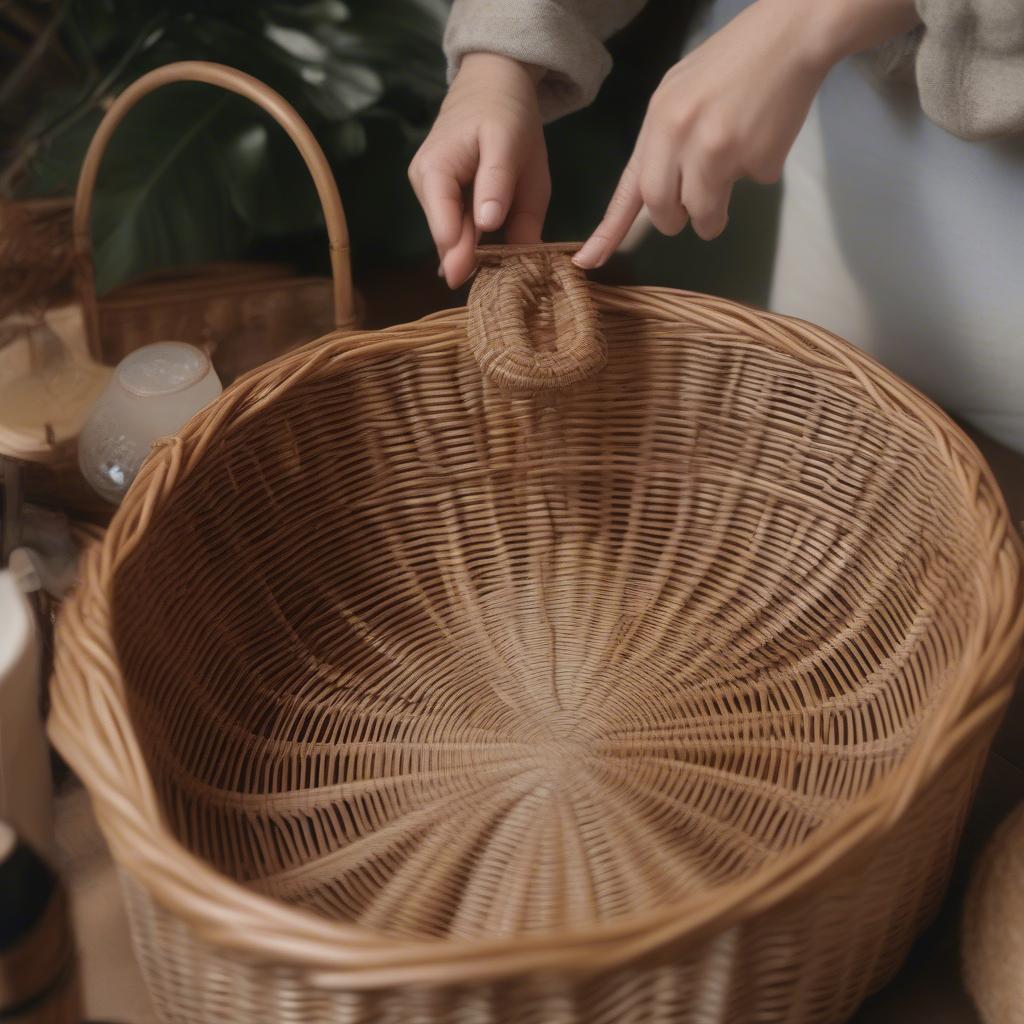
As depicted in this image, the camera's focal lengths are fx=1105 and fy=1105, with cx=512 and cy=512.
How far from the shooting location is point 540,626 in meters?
0.89

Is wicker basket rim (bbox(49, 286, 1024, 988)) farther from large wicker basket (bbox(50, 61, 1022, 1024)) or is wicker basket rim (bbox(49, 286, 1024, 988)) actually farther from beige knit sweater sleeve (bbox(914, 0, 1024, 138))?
beige knit sweater sleeve (bbox(914, 0, 1024, 138))

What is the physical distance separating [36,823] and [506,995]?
31cm

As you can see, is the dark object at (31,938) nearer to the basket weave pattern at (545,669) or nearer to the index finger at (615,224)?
the basket weave pattern at (545,669)

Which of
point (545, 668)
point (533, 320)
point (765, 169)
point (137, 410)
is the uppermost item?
point (765, 169)

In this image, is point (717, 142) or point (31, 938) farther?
point (717, 142)

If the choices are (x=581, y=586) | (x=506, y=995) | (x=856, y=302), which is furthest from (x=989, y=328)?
(x=506, y=995)

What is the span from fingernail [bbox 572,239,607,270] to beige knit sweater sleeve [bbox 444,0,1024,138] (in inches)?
7.2

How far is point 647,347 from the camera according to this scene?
0.87 metres

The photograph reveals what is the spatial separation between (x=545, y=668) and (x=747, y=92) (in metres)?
0.44

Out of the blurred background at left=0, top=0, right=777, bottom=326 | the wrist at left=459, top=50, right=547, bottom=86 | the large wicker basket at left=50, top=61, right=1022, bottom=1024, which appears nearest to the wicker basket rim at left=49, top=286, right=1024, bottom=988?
the large wicker basket at left=50, top=61, right=1022, bottom=1024

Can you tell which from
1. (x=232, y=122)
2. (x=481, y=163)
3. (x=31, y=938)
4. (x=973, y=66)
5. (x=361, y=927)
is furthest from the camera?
(x=232, y=122)

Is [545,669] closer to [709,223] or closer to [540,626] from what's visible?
[540,626]

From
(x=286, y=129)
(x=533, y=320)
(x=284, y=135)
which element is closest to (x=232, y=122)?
(x=284, y=135)

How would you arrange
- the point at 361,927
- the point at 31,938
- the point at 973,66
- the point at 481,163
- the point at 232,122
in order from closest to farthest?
the point at 31,938
the point at 361,927
the point at 973,66
the point at 481,163
the point at 232,122
